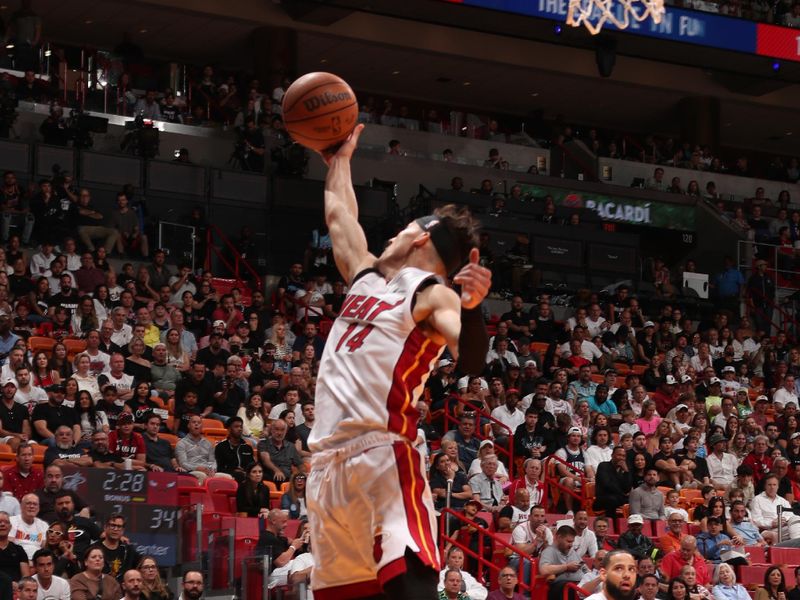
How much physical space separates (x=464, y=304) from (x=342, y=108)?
125 cm

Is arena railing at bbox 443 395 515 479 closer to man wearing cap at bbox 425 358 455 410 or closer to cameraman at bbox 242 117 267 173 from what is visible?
man wearing cap at bbox 425 358 455 410

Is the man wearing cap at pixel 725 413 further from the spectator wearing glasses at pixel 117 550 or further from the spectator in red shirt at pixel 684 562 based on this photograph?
the spectator wearing glasses at pixel 117 550

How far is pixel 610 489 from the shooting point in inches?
591

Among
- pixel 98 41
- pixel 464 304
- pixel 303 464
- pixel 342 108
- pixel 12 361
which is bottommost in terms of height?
pixel 303 464

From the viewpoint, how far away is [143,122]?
21.9 metres

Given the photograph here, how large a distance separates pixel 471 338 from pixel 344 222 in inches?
37.8

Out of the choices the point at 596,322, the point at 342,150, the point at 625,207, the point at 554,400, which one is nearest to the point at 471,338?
the point at 342,150

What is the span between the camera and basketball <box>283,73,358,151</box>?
5.45m

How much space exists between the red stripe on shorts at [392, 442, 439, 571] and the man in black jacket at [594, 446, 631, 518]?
10508 mm

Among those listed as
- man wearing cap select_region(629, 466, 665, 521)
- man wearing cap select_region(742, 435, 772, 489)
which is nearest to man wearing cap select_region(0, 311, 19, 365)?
man wearing cap select_region(629, 466, 665, 521)

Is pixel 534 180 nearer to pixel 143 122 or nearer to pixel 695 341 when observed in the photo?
pixel 695 341

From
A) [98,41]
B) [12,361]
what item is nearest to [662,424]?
[12,361]

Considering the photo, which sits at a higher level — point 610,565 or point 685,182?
point 685,182

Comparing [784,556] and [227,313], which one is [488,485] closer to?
[784,556]
